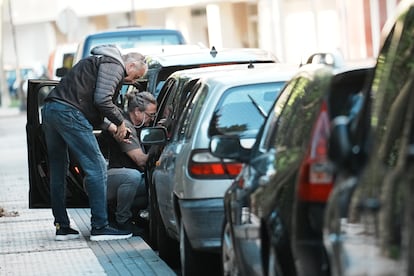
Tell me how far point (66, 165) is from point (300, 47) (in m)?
36.2

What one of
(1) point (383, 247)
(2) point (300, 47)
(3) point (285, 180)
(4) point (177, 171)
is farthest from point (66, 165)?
(2) point (300, 47)

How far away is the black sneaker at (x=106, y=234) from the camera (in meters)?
11.9

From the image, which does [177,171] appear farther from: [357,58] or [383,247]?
[357,58]

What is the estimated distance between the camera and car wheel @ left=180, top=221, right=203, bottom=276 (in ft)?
29.7

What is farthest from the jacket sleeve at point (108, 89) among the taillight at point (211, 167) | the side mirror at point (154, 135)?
the taillight at point (211, 167)

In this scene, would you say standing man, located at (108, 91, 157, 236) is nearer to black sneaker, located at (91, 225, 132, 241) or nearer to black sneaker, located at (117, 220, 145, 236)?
black sneaker, located at (117, 220, 145, 236)

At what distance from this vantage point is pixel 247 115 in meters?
9.17

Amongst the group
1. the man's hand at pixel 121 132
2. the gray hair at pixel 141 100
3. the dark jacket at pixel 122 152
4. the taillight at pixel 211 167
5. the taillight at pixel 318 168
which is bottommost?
the dark jacket at pixel 122 152

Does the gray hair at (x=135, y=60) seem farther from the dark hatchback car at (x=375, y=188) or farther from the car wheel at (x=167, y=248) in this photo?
the dark hatchback car at (x=375, y=188)

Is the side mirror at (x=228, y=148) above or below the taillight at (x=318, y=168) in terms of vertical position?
below

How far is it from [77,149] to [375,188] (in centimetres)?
682

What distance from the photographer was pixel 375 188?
4.88m

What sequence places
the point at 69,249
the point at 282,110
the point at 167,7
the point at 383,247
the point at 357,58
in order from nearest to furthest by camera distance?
the point at 383,247 → the point at 282,110 → the point at 69,249 → the point at 357,58 → the point at 167,7

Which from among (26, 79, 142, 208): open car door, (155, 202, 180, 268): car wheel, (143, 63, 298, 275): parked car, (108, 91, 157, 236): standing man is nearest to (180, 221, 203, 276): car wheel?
(143, 63, 298, 275): parked car
